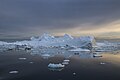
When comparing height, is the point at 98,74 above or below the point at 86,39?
below

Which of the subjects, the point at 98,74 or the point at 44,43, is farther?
the point at 44,43

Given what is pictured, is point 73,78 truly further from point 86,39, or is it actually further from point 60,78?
point 86,39

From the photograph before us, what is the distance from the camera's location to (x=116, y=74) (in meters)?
18.8

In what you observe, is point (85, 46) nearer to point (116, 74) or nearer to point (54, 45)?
point (54, 45)

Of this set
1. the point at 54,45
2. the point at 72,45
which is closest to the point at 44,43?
the point at 54,45

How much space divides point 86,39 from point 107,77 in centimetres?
3151

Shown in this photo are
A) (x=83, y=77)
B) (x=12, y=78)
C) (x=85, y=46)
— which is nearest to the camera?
(x=12, y=78)

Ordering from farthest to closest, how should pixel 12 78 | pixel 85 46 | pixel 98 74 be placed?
pixel 85 46
pixel 98 74
pixel 12 78

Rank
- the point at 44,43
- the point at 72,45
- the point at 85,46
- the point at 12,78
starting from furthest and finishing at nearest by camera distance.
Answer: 1. the point at 44,43
2. the point at 72,45
3. the point at 85,46
4. the point at 12,78

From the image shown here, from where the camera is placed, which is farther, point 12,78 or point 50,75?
point 50,75

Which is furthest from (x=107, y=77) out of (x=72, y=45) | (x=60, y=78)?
(x=72, y=45)

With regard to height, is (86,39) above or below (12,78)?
above

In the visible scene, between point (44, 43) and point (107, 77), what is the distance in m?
45.4

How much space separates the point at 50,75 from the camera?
1827cm
